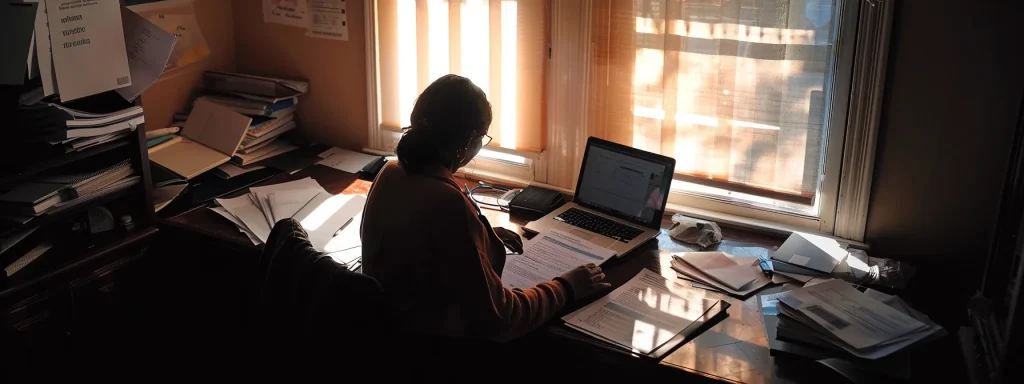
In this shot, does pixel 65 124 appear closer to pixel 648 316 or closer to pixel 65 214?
pixel 65 214

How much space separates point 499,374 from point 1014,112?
52.7 inches

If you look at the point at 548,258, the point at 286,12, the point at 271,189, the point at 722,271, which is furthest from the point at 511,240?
the point at 286,12

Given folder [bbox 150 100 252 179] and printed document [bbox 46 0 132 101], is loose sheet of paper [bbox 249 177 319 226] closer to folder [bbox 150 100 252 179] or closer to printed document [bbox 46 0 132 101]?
folder [bbox 150 100 252 179]

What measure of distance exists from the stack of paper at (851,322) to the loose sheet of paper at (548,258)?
526 millimetres

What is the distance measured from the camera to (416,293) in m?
1.88

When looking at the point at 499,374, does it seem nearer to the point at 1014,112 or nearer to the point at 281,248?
the point at 281,248

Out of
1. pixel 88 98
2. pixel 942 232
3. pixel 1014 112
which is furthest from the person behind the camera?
pixel 88 98

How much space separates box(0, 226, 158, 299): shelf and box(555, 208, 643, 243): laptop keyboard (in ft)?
3.86

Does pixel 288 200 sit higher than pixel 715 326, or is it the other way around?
pixel 288 200

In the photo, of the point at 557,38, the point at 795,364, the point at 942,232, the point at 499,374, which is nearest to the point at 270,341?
the point at 499,374

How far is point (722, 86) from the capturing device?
245 cm

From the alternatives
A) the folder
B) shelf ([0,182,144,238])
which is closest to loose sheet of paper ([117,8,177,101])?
shelf ([0,182,144,238])

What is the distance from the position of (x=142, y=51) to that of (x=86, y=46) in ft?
0.59

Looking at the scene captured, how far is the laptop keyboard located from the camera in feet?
7.98
